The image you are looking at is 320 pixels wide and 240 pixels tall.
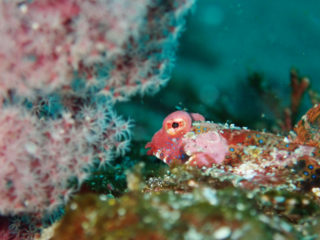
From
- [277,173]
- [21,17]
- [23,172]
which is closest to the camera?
[21,17]

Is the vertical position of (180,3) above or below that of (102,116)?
above

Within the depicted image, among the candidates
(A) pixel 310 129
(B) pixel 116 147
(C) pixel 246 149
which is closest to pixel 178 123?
(C) pixel 246 149

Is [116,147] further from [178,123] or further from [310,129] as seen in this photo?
[310,129]

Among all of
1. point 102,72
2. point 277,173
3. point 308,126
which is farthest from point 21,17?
point 308,126

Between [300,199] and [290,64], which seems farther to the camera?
[290,64]

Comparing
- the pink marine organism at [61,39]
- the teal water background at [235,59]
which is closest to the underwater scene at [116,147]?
the pink marine organism at [61,39]

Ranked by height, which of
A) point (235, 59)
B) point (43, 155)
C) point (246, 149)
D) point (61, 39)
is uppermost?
point (235, 59)

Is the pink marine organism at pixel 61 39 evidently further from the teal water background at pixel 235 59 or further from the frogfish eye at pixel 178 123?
the teal water background at pixel 235 59

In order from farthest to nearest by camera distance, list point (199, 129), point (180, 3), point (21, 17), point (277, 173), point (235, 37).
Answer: point (235, 37) < point (199, 129) < point (277, 173) < point (180, 3) < point (21, 17)

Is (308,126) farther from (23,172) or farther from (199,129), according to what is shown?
(23,172)
